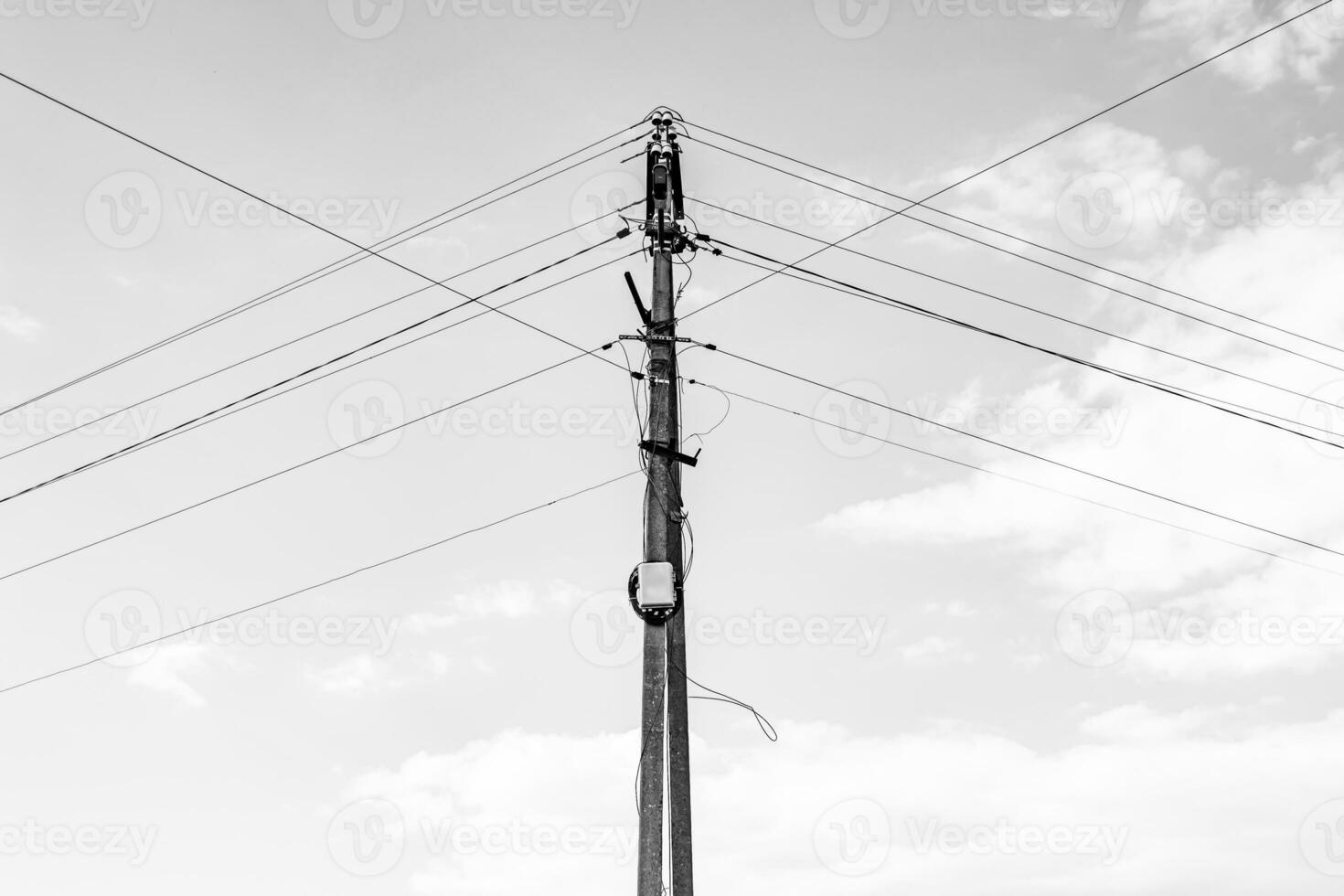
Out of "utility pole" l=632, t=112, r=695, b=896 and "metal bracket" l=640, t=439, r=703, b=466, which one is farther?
"metal bracket" l=640, t=439, r=703, b=466

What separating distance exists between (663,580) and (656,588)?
0.10 m

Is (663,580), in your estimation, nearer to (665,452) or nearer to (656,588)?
(656,588)

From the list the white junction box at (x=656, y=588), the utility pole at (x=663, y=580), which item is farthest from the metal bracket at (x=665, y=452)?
the white junction box at (x=656, y=588)

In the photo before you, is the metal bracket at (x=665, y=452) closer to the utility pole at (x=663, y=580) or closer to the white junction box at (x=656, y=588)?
the utility pole at (x=663, y=580)

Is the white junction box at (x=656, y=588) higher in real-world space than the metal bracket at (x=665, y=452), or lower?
lower

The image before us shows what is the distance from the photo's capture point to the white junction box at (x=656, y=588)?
1005 centimetres

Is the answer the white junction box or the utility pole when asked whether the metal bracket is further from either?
the white junction box

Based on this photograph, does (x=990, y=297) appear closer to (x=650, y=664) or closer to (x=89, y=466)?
(x=650, y=664)

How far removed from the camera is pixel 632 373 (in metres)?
11.4

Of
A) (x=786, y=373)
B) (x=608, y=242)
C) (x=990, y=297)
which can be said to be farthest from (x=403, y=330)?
(x=990, y=297)

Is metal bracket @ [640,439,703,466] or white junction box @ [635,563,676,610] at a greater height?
metal bracket @ [640,439,703,466]

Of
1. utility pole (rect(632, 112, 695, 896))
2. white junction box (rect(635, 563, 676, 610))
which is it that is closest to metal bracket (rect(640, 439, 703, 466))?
utility pole (rect(632, 112, 695, 896))

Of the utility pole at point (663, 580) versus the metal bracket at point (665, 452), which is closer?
the utility pole at point (663, 580)

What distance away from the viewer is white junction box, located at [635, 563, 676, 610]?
10055 millimetres
